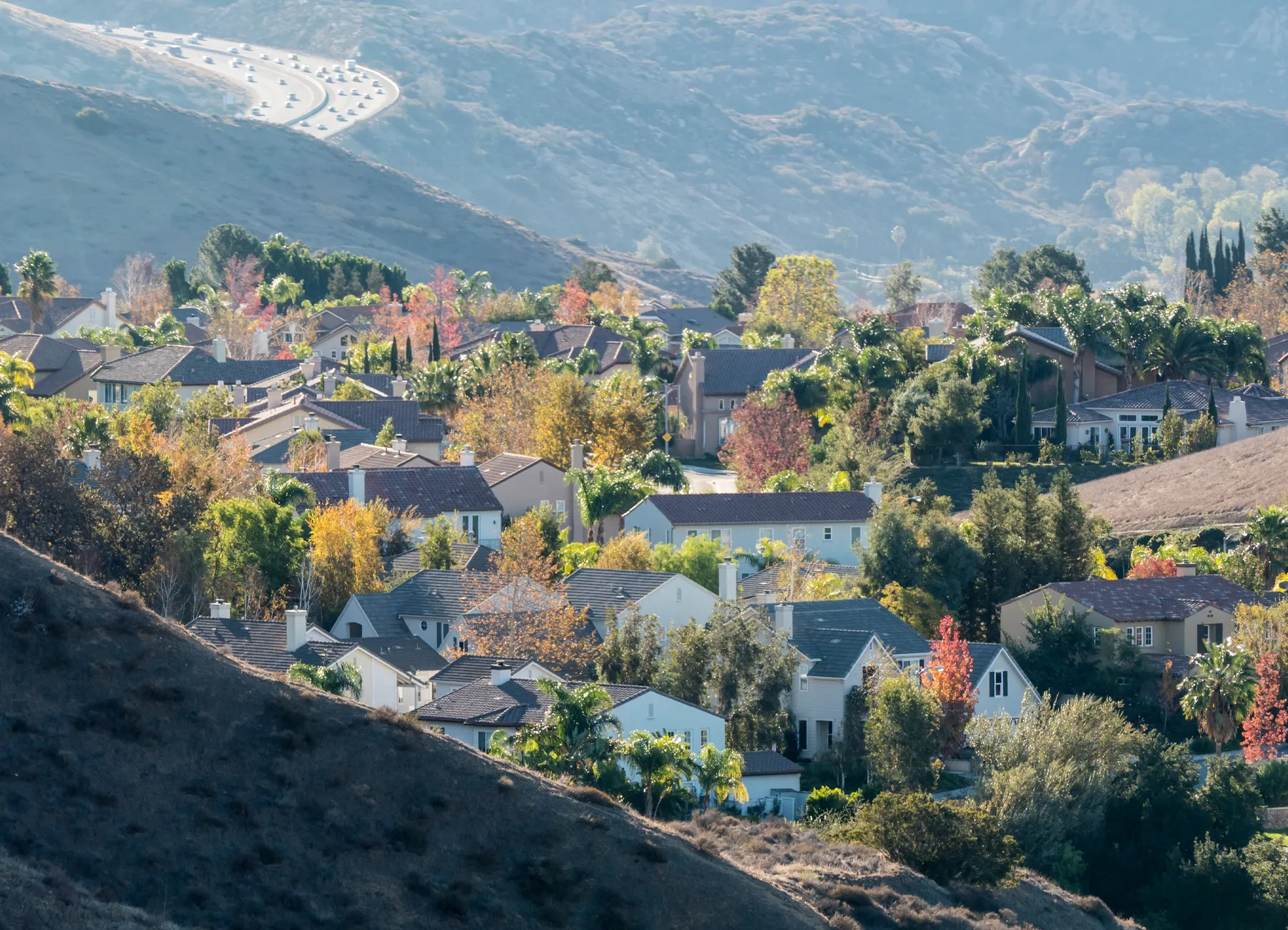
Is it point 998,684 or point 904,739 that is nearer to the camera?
point 904,739

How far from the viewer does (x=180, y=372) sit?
12862 centimetres

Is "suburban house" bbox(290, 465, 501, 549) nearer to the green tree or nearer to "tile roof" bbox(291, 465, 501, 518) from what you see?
"tile roof" bbox(291, 465, 501, 518)

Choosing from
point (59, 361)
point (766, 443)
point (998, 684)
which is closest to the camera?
point (998, 684)

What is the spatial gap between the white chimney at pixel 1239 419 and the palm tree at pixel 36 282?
76.1 m

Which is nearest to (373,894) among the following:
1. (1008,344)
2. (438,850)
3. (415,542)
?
(438,850)

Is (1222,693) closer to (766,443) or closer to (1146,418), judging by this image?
(766,443)

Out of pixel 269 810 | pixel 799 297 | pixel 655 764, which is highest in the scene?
pixel 799 297

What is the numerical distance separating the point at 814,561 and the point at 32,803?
53486 millimetres

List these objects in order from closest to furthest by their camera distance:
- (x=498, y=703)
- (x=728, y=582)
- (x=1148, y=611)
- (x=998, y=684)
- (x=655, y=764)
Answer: (x=655, y=764), (x=498, y=703), (x=998, y=684), (x=728, y=582), (x=1148, y=611)

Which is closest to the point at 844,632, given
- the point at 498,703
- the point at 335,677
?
the point at 498,703

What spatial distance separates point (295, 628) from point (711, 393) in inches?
2443

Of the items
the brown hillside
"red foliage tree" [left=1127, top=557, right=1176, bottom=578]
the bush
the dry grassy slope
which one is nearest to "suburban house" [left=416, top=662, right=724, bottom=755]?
the bush

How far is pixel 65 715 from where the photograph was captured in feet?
139

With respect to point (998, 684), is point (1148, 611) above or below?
above
